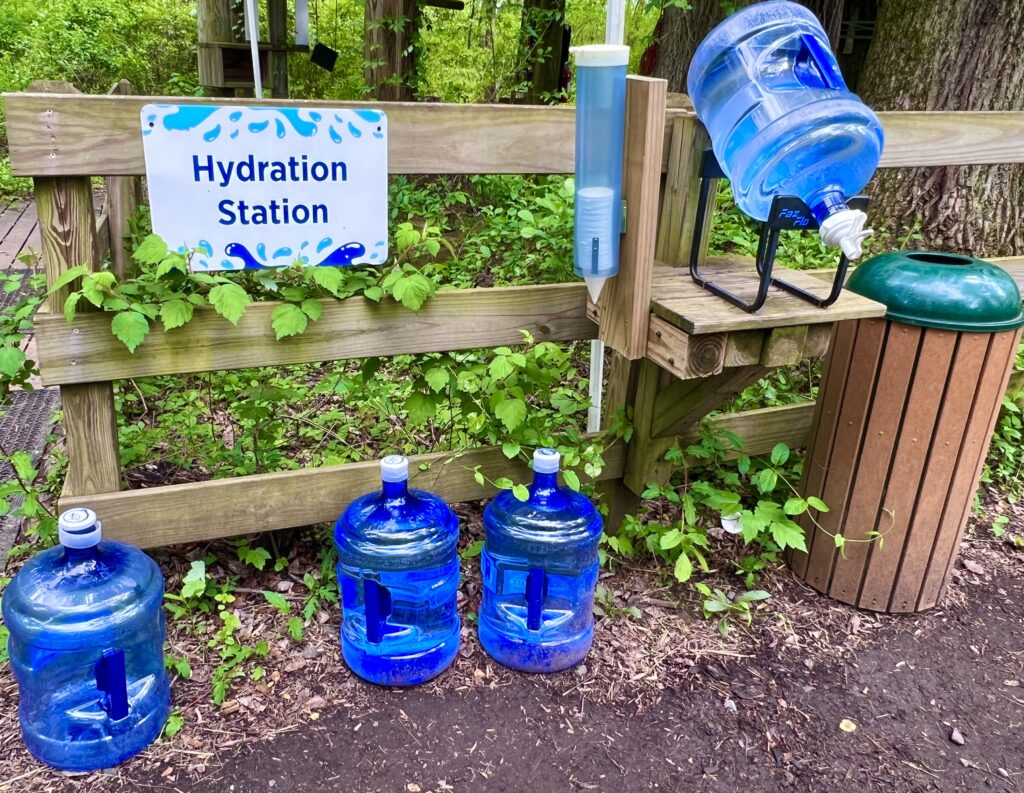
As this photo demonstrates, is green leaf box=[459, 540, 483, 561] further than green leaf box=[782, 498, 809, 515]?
Yes

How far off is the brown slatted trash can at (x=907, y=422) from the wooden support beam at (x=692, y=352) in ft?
2.36

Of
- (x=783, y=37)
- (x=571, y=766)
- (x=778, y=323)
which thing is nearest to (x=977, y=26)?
(x=783, y=37)

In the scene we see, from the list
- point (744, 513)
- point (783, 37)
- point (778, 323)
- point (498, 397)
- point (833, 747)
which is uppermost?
point (783, 37)

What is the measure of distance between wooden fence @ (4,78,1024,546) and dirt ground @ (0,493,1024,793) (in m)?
0.44

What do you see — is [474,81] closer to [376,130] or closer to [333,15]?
[333,15]

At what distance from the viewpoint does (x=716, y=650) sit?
2.60 m

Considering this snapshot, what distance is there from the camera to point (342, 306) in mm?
2297

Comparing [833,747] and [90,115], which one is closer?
[90,115]

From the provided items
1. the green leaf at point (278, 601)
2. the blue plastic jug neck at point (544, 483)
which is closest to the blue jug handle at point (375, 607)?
the green leaf at point (278, 601)

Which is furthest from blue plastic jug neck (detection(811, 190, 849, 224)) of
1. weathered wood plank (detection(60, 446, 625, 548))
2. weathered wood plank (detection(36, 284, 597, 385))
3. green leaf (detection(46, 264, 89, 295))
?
green leaf (detection(46, 264, 89, 295))

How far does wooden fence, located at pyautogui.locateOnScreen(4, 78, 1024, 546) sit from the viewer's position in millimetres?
1973

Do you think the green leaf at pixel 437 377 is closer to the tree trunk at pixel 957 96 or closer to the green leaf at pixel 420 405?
the green leaf at pixel 420 405

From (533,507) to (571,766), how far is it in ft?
2.33

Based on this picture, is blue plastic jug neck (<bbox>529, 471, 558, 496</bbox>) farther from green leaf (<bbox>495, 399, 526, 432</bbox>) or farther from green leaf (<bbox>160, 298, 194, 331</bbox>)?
green leaf (<bbox>160, 298, 194, 331</bbox>)
